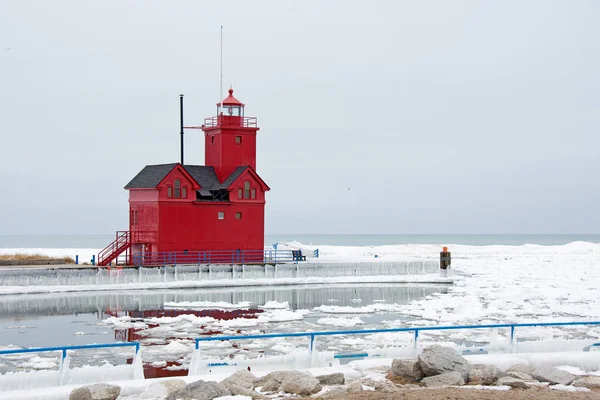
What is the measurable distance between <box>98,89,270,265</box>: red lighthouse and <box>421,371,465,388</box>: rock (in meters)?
31.8

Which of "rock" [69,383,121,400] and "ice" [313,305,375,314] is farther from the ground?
"rock" [69,383,121,400]

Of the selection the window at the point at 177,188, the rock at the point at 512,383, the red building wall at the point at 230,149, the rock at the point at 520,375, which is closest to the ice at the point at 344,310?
the window at the point at 177,188

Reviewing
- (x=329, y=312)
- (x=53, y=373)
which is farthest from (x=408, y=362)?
(x=329, y=312)

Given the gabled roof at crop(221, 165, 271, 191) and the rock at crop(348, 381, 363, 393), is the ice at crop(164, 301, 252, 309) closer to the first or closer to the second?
the gabled roof at crop(221, 165, 271, 191)

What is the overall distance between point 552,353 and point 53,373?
10.6 m

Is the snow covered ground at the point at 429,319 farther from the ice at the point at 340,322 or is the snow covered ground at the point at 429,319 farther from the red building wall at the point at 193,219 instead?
the red building wall at the point at 193,219

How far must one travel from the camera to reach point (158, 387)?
1390 centimetres

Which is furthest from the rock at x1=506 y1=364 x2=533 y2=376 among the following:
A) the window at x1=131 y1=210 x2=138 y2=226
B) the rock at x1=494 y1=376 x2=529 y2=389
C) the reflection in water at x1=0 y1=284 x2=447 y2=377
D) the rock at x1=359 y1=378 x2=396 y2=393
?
the window at x1=131 y1=210 x2=138 y2=226

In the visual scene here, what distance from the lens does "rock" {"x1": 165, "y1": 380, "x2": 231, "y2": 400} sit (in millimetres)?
13165

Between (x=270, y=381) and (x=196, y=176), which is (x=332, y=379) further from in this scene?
(x=196, y=176)

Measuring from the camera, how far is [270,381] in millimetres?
14273

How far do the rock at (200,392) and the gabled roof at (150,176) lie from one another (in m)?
32.2

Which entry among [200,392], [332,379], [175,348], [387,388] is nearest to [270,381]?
[332,379]

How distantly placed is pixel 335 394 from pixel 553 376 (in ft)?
14.6
